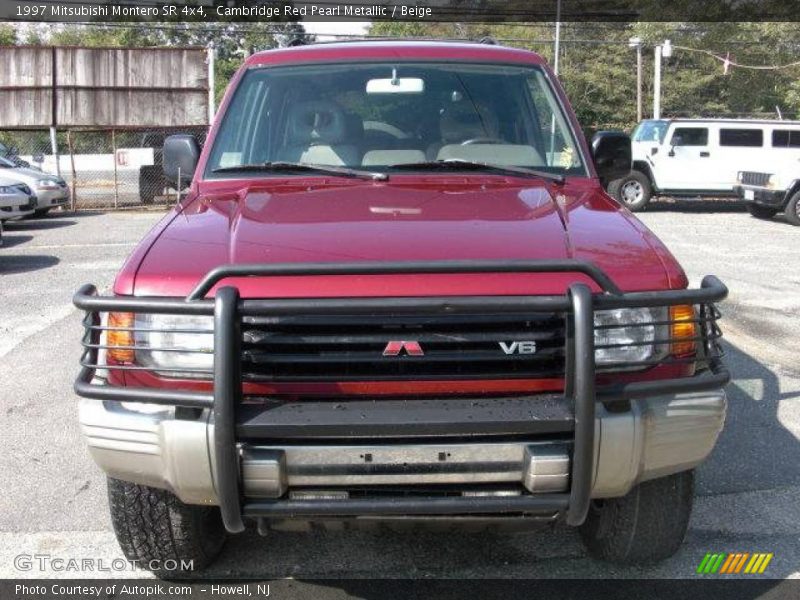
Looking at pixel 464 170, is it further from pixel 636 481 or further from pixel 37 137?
pixel 37 137

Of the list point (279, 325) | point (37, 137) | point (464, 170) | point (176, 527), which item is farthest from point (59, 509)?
point (37, 137)

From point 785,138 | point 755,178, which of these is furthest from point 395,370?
point 785,138

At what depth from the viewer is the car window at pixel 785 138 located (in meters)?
18.2

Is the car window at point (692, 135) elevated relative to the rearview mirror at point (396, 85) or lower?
elevated

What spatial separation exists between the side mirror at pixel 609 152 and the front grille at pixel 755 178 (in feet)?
44.9

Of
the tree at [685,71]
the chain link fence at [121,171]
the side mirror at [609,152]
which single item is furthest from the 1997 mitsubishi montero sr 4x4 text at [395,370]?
the tree at [685,71]

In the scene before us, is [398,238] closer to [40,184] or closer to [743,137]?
[40,184]

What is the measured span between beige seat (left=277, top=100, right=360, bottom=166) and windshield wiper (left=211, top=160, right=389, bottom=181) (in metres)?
0.14

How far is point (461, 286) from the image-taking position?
8.70 ft

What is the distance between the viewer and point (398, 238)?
286 cm

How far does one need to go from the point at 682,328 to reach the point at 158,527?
198 cm

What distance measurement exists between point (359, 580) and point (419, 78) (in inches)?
92.1

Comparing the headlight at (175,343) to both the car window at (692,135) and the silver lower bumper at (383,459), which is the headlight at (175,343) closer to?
the silver lower bumper at (383,459)

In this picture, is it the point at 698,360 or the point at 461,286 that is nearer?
the point at 461,286
